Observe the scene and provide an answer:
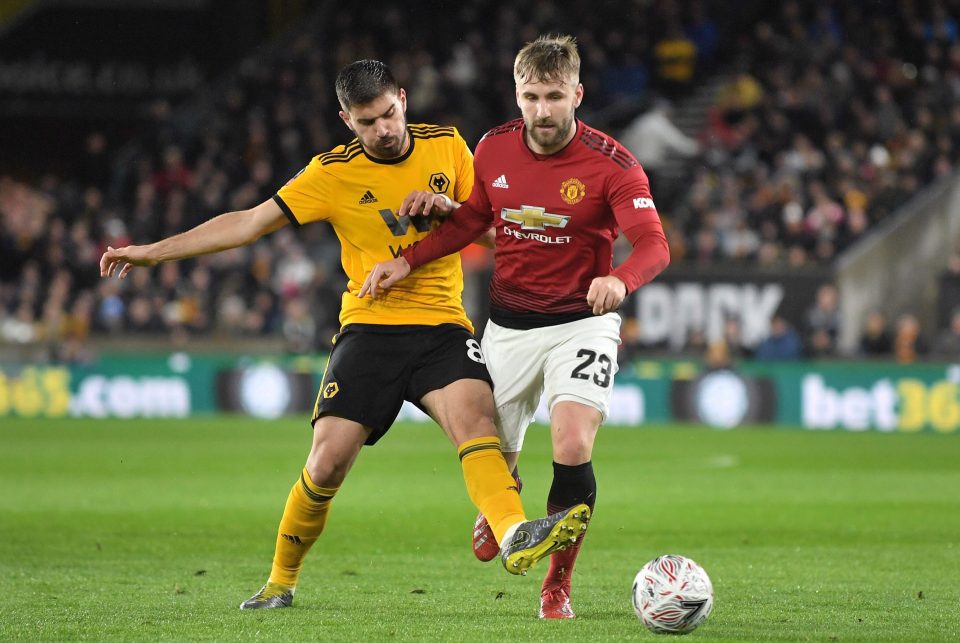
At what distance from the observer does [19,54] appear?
3155cm

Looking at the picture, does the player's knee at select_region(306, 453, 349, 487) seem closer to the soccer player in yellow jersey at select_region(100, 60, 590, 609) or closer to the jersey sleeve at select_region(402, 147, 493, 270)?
the soccer player in yellow jersey at select_region(100, 60, 590, 609)

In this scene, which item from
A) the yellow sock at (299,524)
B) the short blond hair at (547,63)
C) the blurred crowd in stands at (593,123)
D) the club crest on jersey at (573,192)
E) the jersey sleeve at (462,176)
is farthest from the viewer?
the blurred crowd in stands at (593,123)

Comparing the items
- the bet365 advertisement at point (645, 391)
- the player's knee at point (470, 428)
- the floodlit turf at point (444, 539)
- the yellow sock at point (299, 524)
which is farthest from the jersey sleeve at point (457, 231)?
the bet365 advertisement at point (645, 391)

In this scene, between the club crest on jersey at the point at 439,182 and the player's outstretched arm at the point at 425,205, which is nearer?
the player's outstretched arm at the point at 425,205

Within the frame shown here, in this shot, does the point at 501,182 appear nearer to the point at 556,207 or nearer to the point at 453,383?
the point at 556,207

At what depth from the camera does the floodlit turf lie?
252 inches

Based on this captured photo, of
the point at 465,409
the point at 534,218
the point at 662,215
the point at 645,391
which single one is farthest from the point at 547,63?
the point at 662,215

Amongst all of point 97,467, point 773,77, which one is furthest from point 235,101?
point 97,467

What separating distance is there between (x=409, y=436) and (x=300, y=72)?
11.0 metres

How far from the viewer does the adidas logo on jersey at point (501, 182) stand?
6.59m

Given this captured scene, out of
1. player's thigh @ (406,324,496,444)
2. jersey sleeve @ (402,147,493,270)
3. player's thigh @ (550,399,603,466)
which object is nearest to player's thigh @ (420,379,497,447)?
player's thigh @ (406,324,496,444)

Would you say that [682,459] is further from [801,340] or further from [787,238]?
[787,238]

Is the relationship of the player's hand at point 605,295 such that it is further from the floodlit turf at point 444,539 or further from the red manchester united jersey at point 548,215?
the floodlit turf at point 444,539

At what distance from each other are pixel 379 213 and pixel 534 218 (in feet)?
2.29
